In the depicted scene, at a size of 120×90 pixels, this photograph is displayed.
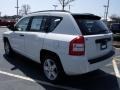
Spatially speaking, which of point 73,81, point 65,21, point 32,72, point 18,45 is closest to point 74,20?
point 65,21

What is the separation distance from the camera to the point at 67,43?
5859 mm

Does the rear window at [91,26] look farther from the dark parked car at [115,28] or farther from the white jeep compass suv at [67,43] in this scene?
the dark parked car at [115,28]

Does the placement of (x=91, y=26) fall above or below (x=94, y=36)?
Answer: above

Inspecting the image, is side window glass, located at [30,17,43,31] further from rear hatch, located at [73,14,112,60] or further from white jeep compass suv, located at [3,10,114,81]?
rear hatch, located at [73,14,112,60]

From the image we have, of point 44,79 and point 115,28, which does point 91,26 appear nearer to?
point 44,79

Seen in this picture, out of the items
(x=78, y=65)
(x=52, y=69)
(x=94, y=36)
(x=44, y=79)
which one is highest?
(x=94, y=36)

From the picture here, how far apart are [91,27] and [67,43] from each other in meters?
0.89

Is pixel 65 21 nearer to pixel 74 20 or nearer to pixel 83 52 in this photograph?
pixel 74 20

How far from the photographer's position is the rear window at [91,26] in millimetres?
6093

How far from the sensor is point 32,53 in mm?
7375

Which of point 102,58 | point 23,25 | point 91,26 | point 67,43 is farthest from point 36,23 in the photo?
point 102,58

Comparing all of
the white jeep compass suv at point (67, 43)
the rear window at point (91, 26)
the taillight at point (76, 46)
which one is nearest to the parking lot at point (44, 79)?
the white jeep compass suv at point (67, 43)

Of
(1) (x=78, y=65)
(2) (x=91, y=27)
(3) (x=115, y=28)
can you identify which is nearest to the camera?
(1) (x=78, y=65)

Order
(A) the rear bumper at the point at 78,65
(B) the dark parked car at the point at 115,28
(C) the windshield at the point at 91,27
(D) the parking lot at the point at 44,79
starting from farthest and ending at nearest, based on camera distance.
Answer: (B) the dark parked car at the point at 115,28, (D) the parking lot at the point at 44,79, (C) the windshield at the point at 91,27, (A) the rear bumper at the point at 78,65
